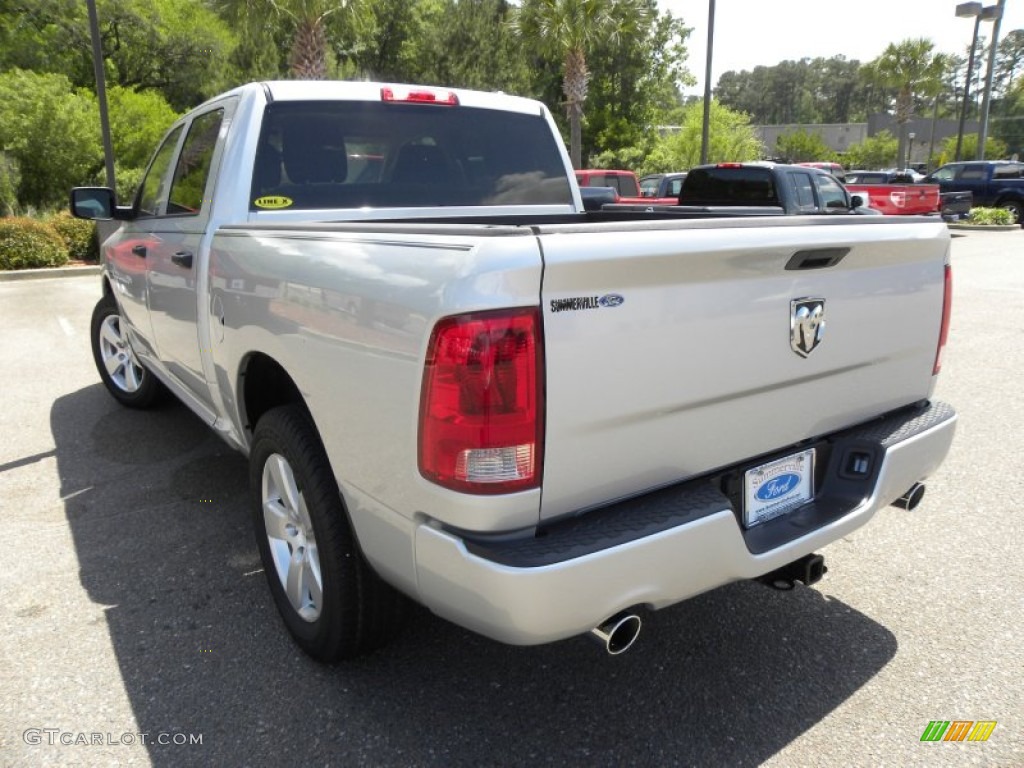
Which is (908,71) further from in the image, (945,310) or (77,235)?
(945,310)

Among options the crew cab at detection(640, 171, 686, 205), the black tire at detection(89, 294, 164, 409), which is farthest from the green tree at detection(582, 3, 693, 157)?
the black tire at detection(89, 294, 164, 409)

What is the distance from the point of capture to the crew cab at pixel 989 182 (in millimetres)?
23469

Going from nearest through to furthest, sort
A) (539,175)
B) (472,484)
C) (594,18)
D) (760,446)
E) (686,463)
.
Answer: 1. (472,484)
2. (686,463)
3. (760,446)
4. (539,175)
5. (594,18)

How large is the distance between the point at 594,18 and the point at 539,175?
19851mm

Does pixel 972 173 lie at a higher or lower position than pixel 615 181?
higher

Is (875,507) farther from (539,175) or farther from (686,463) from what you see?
(539,175)

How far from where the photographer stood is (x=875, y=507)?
2.50m

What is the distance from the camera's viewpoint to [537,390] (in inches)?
70.6

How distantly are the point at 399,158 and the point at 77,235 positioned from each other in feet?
43.7

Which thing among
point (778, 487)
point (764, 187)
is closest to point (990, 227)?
point (764, 187)

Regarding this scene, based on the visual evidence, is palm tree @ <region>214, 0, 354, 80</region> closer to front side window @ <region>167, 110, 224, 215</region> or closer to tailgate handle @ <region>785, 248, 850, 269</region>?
front side window @ <region>167, 110, 224, 215</region>

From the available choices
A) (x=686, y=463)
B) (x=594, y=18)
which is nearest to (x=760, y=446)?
(x=686, y=463)

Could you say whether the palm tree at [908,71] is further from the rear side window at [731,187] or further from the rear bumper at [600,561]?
the rear bumper at [600,561]
